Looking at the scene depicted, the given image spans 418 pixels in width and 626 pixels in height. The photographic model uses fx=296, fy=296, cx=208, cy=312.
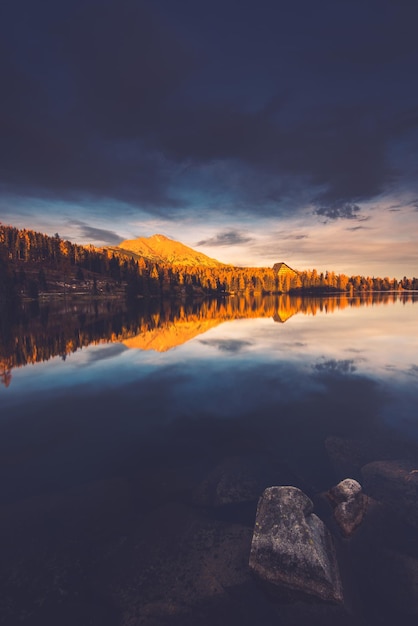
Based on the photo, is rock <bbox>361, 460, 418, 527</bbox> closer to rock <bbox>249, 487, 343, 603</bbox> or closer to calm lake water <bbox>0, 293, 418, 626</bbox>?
calm lake water <bbox>0, 293, 418, 626</bbox>

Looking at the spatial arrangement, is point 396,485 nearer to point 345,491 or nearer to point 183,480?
point 345,491

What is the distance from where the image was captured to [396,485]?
11.1 m

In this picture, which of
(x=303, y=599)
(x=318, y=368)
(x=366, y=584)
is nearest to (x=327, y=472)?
(x=366, y=584)

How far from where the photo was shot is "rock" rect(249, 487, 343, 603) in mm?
7289

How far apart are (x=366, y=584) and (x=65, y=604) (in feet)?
24.8

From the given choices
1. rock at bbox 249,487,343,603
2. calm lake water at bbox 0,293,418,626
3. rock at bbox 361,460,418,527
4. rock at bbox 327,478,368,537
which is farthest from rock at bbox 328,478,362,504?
rock at bbox 249,487,343,603

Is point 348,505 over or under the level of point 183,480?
over

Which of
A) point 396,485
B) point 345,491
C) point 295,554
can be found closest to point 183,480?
point 295,554

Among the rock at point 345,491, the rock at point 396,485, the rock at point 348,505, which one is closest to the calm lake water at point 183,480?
the rock at point 396,485

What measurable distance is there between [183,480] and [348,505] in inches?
238

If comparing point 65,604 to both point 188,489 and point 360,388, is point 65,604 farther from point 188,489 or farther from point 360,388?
point 360,388

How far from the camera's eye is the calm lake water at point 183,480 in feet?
23.9

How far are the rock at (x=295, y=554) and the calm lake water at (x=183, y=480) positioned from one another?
13.5 inches

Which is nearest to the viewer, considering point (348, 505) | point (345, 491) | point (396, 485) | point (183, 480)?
point (348, 505)
